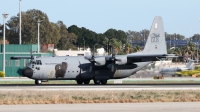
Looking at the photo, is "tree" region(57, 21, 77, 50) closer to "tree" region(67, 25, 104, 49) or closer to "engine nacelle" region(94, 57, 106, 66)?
"tree" region(67, 25, 104, 49)

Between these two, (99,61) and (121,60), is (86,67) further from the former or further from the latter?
(121,60)

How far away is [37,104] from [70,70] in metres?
21.9

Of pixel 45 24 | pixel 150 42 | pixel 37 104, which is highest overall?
pixel 45 24

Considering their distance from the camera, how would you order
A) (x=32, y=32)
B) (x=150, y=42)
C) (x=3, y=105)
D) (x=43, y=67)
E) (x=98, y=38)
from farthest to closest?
(x=98, y=38), (x=32, y=32), (x=150, y=42), (x=43, y=67), (x=3, y=105)

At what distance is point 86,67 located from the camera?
55.3 metres

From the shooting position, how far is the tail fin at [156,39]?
59.7 meters

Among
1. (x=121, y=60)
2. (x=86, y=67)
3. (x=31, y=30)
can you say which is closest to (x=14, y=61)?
(x=86, y=67)

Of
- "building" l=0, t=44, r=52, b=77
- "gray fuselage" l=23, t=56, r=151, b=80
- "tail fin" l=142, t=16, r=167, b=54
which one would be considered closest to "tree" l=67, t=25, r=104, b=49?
"building" l=0, t=44, r=52, b=77

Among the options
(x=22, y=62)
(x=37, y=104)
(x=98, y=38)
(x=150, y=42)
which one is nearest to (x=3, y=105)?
(x=37, y=104)

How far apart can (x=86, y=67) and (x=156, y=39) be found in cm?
976

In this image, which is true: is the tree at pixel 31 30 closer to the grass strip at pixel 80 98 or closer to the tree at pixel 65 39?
the tree at pixel 65 39

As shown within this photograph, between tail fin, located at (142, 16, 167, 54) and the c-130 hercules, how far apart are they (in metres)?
1.46

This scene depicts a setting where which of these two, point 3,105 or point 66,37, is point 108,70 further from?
point 66,37

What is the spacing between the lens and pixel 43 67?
53375 mm
